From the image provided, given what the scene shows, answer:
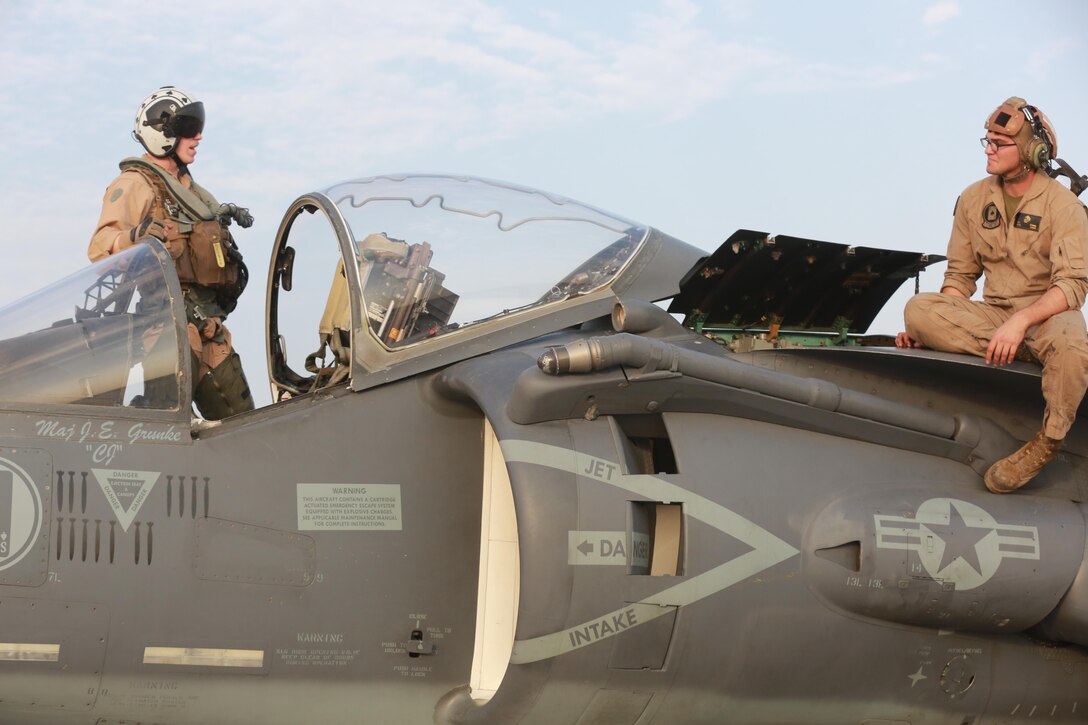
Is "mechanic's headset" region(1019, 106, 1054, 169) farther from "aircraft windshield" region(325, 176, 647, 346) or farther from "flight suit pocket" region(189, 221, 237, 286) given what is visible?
"flight suit pocket" region(189, 221, 237, 286)

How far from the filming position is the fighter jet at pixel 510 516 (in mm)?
5039

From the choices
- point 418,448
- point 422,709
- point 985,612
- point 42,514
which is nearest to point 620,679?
point 422,709

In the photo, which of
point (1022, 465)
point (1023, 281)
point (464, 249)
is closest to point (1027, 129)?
point (1023, 281)

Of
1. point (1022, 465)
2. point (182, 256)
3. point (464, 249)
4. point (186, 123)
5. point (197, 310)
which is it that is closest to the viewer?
point (1022, 465)

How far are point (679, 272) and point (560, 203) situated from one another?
0.73 metres

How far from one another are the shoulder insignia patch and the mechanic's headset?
24cm

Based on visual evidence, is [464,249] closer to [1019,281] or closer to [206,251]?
[206,251]

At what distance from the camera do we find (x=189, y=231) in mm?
6703

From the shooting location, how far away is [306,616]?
520 centimetres

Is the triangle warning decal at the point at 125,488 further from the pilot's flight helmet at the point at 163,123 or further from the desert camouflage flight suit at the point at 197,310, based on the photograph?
the pilot's flight helmet at the point at 163,123

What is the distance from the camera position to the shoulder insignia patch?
6277 millimetres

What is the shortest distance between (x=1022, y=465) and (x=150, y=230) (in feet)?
14.4

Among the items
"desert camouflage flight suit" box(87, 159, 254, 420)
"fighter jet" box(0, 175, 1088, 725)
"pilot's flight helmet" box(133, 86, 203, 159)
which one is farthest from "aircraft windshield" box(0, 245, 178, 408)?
"pilot's flight helmet" box(133, 86, 203, 159)

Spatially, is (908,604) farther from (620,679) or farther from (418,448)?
(418,448)
